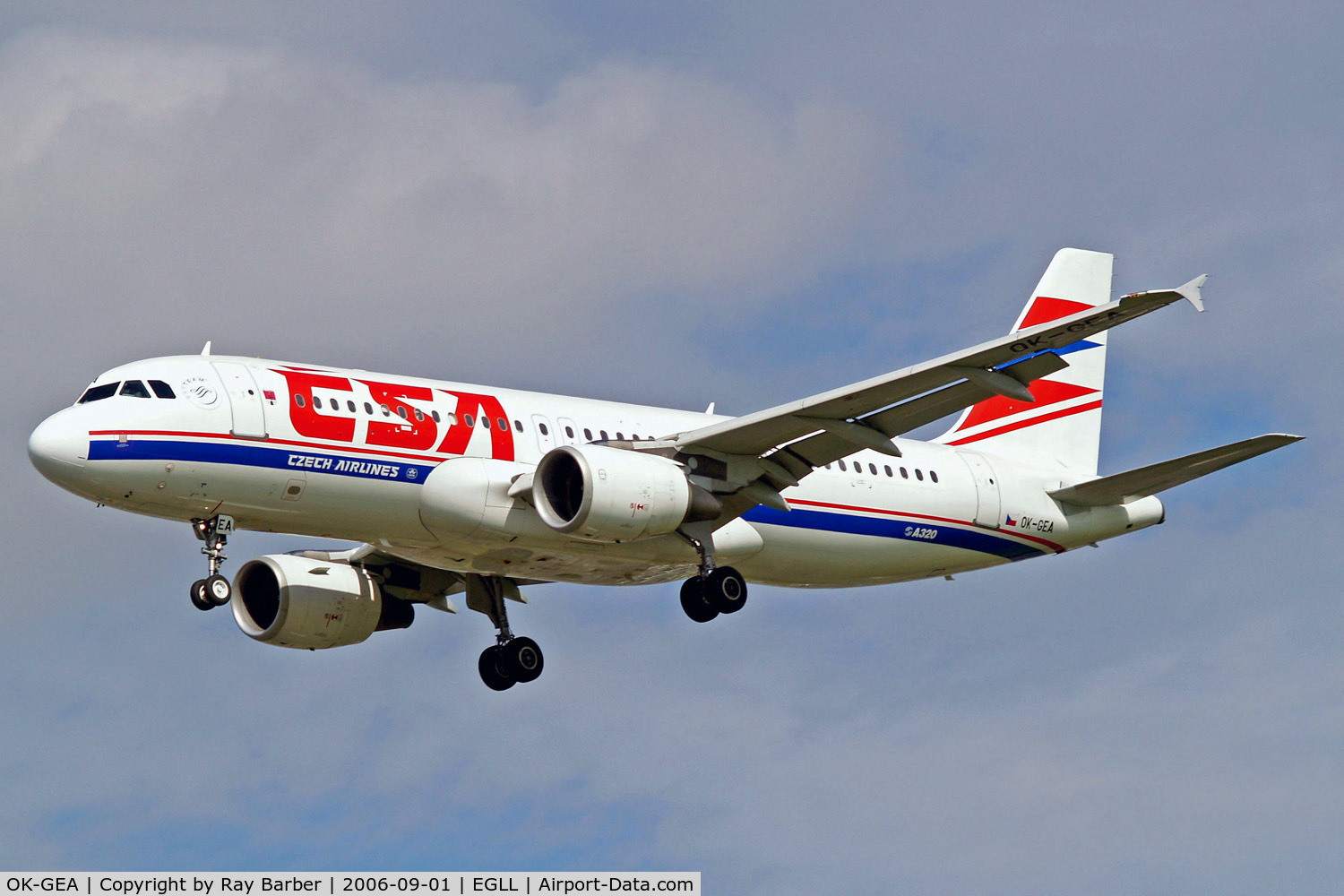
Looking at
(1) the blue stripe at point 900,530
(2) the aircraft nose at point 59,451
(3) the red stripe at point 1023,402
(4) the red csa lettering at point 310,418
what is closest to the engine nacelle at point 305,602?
(4) the red csa lettering at point 310,418

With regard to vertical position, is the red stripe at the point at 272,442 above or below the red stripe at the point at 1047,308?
below

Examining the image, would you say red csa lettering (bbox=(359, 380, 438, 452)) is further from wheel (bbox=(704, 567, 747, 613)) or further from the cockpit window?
wheel (bbox=(704, 567, 747, 613))

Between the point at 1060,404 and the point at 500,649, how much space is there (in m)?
14.7

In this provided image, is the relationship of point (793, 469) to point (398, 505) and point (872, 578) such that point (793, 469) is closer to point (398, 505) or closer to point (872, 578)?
point (872, 578)

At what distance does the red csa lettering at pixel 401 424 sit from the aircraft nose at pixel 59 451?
5033 millimetres

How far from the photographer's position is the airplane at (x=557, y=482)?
3494cm

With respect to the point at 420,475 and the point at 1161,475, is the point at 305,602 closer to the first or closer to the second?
the point at 420,475

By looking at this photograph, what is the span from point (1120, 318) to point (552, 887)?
547 inches

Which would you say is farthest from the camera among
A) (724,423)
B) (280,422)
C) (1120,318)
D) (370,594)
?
(370,594)

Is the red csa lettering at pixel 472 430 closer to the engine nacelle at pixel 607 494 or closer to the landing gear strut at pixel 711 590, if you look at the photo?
the engine nacelle at pixel 607 494

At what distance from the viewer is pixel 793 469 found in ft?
128

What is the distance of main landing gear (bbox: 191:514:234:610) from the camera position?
115 feet

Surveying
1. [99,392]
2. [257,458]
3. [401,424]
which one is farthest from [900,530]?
[99,392]

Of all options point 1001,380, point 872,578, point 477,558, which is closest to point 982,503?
point 872,578
